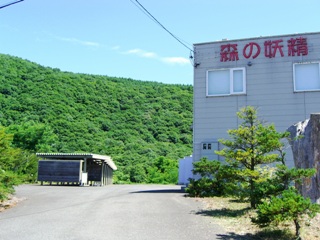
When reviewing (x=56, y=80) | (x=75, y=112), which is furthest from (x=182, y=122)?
(x=56, y=80)

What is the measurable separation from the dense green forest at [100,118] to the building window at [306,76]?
79.8 ft

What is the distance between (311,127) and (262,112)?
880 centimetres

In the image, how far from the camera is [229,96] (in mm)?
15773

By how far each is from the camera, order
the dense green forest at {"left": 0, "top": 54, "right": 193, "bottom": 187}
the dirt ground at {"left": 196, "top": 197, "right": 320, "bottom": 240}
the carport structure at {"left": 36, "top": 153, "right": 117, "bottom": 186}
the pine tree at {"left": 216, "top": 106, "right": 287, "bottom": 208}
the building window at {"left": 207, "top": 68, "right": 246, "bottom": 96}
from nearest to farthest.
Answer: the dirt ground at {"left": 196, "top": 197, "right": 320, "bottom": 240} → the pine tree at {"left": 216, "top": 106, "right": 287, "bottom": 208} → the building window at {"left": 207, "top": 68, "right": 246, "bottom": 96} → the carport structure at {"left": 36, "top": 153, "right": 117, "bottom": 186} → the dense green forest at {"left": 0, "top": 54, "right": 193, "bottom": 187}

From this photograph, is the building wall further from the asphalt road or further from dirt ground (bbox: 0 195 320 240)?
the asphalt road

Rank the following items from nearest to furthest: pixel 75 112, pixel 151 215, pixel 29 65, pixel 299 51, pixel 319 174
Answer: pixel 319 174
pixel 151 215
pixel 299 51
pixel 75 112
pixel 29 65

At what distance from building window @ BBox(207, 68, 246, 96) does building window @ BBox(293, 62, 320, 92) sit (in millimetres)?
2308

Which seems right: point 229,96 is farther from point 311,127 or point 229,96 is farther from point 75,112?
point 75,112

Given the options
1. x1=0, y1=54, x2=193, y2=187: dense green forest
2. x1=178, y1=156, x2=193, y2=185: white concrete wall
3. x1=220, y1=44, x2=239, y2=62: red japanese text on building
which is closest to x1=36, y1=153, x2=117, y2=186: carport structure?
x1=178, y1=156, x2=193, y2=185: white concrete wall

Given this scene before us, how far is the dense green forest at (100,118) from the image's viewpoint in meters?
38.5

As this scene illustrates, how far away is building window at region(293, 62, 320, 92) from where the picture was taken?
1495 centimetres

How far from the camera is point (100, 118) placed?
5312cm

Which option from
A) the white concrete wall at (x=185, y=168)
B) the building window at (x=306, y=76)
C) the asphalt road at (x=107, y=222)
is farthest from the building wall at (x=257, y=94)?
the asphalt road at (x=107, y=222)

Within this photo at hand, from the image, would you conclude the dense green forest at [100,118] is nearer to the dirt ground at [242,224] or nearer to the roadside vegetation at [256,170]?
the dirt ground at [242,224]
